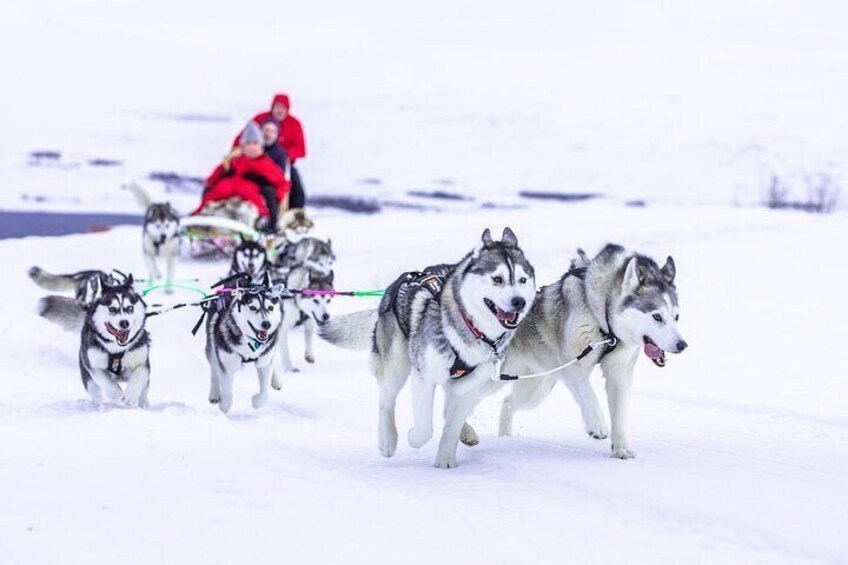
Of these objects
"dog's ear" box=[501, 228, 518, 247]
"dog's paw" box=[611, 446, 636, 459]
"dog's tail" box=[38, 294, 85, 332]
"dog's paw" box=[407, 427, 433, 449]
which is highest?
"dog's ear" box=[501, 228, 518, 247]

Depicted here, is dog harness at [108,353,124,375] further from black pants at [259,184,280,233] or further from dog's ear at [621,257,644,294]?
black pants at [259,184,280,233]

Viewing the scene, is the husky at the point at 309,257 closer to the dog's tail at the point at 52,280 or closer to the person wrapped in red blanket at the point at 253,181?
the dog's tail at the point at 52,280

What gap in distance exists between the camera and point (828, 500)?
3447 mm

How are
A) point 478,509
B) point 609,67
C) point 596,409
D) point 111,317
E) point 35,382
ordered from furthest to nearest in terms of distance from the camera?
point 609,67, point 35,382, point 111,317, point 596,409, point 478,509

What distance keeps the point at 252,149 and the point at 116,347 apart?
5086 mm

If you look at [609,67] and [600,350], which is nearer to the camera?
[600,350]

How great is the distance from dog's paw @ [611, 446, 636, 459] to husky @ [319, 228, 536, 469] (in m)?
0.46

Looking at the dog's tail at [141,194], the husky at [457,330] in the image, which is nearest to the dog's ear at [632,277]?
the husky at [457,330]

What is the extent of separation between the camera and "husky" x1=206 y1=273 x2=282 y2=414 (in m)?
5.21

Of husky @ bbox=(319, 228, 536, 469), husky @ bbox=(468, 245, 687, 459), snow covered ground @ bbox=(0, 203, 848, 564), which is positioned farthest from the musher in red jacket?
husky @ bbox=(319, 228, 536, 469)

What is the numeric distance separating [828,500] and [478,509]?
3.31 ft

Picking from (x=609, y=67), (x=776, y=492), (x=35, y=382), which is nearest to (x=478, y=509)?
(x=776, y=492)

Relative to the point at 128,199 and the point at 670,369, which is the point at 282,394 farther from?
the point at 128,199

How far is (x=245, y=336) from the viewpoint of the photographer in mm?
5250
